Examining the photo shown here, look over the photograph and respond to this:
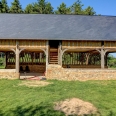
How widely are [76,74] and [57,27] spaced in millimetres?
5666

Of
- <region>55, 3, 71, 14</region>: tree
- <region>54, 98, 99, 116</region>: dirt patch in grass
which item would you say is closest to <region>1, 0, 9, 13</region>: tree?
<region>55, 3, 71, 14</region>: tree

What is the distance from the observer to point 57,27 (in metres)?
19.9

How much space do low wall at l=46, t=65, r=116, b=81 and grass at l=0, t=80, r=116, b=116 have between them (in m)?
2.93

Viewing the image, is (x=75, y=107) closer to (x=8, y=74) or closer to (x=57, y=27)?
(x=8, y=74)

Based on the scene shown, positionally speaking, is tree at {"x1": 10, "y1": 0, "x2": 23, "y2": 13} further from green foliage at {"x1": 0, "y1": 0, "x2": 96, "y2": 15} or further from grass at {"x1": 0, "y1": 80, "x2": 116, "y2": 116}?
grass at {"x1": 0, "y1": 80, "x2": 116, "y2": 116}

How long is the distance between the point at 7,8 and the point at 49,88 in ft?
154

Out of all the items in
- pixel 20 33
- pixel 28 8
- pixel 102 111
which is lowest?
pixel 102 111

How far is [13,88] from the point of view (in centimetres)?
1315

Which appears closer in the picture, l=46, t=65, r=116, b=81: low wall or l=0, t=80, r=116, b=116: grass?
l=0, t=80, r=116, b=116: grass

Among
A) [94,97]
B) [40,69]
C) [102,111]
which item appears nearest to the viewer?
[102,111]

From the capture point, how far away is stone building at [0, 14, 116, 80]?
17078 mm

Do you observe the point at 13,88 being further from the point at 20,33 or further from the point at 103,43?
the point at 103,43

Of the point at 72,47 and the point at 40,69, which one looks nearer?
the point at 72,47

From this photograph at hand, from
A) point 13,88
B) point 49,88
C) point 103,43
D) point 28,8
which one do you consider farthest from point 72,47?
point 28,8
